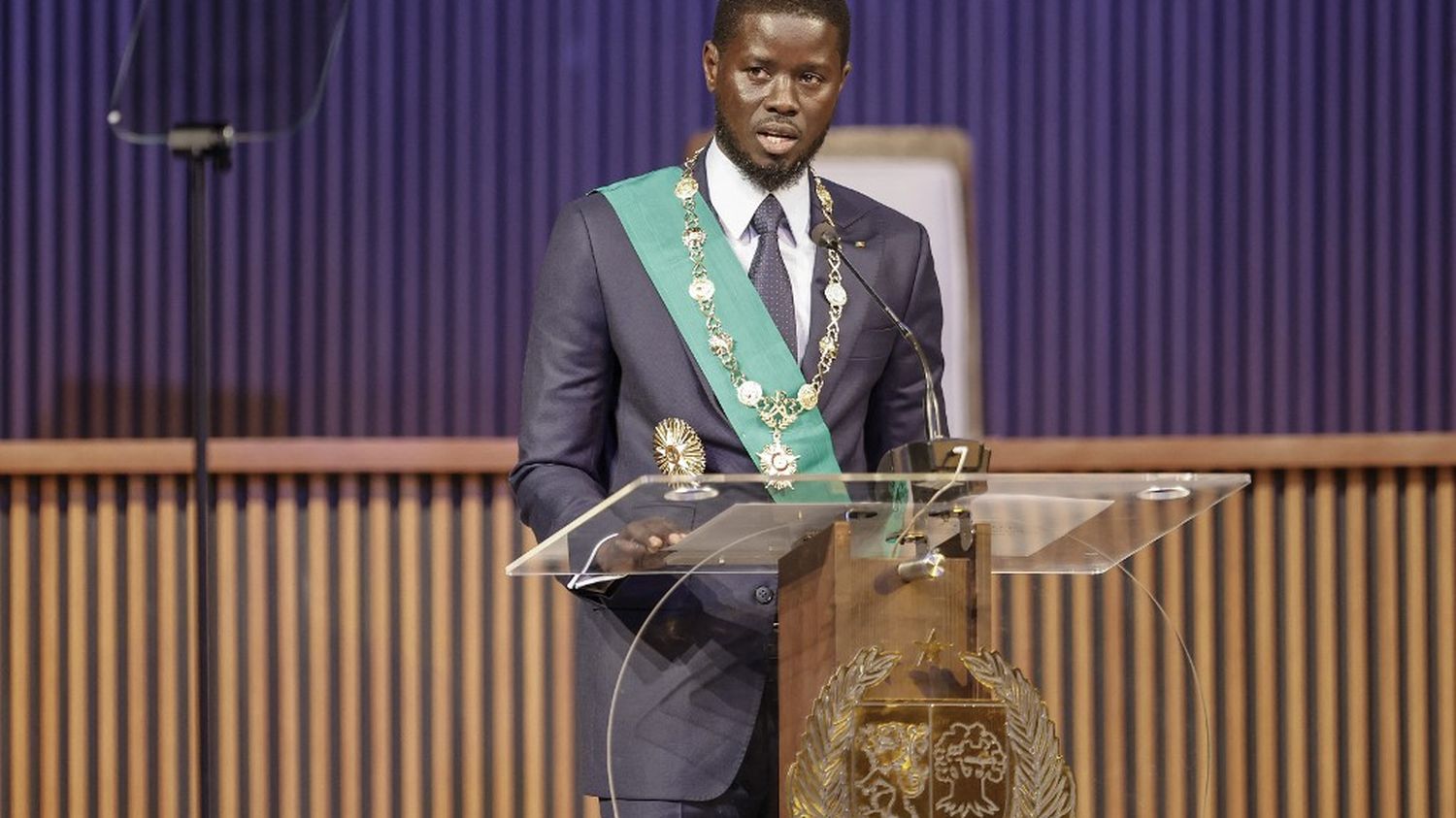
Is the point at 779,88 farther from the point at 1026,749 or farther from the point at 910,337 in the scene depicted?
the point at 1026,749

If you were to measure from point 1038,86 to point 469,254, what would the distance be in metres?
1.03

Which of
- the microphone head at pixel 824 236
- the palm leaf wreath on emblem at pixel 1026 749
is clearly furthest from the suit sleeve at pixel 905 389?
the palm leaf wreath on emblem at pixel 1026 749

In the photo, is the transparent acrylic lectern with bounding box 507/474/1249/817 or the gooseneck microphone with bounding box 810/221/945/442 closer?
the transparent acrylic lectern with bounding box 507/474/1249/817

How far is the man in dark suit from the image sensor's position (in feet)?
5.69

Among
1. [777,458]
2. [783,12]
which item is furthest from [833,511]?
[783,12]

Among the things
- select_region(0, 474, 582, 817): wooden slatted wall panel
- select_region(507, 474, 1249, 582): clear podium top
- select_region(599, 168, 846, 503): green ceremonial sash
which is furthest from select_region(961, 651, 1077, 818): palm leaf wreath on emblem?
select_region(0, 474, 582, 817): wooden slatted wall panel

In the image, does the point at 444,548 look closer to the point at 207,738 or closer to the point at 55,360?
the point at 207,738

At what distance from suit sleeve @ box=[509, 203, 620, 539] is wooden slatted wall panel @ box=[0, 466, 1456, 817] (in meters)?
1.19

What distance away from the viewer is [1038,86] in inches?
134

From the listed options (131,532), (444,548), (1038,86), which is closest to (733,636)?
(444,548)

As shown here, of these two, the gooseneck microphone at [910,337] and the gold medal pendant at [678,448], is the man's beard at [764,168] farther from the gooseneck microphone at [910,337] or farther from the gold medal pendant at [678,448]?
the gold medal pendant at [678,448]

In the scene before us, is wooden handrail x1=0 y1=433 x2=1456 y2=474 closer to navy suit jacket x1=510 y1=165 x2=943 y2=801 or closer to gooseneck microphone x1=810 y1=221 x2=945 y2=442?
navy suit jacket x1=510 y1=165 x2=943 y2=801

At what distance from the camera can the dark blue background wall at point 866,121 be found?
3320mm

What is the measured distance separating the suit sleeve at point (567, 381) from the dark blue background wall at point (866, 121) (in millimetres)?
1466
